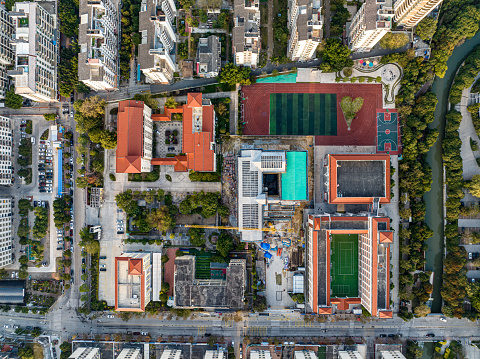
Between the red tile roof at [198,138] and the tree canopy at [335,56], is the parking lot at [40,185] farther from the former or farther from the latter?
the tree canopy at [335,56]

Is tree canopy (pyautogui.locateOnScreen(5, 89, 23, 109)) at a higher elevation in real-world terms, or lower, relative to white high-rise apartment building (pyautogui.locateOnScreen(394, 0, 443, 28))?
lower

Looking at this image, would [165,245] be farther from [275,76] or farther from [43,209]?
[275,76]

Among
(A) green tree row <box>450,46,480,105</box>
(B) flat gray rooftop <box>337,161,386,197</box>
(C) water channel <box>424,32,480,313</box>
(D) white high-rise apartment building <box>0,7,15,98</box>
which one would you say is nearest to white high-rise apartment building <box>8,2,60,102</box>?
(D) white high-rise apartment building <box>0,7,15,98</box>

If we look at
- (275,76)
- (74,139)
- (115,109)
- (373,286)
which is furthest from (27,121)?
(373,286)

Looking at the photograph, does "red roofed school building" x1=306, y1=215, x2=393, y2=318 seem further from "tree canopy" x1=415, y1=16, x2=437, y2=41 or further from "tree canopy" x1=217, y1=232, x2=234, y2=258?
"tree canopy" x1=415, y1=16, x2=437, y2=41

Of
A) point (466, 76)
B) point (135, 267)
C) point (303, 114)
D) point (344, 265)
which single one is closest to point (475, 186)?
point (466, 76)

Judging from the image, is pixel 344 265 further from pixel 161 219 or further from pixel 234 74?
pixel 234 74
